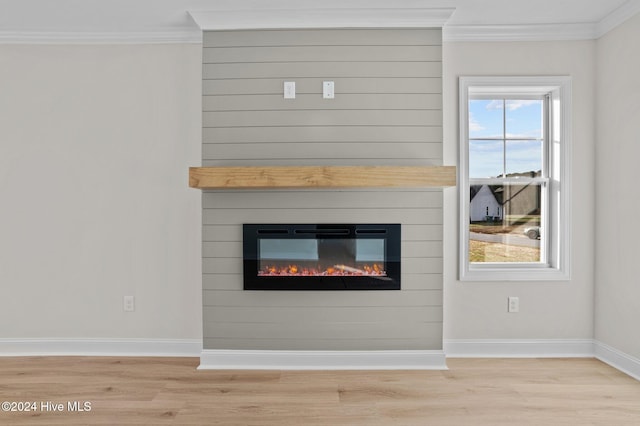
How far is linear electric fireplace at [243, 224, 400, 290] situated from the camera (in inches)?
118

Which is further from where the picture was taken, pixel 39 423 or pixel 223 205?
pixel 223 205

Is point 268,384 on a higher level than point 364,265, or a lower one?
lower

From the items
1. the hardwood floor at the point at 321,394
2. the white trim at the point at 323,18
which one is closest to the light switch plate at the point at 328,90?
the white trim at the point at 323,18

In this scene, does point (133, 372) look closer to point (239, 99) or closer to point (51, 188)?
point (51, 188)

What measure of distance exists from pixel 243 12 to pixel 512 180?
2463mm

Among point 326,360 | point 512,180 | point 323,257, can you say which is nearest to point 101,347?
point 326,360

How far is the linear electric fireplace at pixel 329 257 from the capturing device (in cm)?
301

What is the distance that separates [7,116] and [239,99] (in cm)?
190

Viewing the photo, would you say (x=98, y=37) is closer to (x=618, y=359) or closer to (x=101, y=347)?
(x=101, y=347)

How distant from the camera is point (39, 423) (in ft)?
7.20

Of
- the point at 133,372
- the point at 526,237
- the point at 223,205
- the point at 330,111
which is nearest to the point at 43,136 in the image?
the point at 223,205

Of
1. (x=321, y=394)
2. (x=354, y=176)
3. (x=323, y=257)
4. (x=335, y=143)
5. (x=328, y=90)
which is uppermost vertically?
(x=328, y=90)

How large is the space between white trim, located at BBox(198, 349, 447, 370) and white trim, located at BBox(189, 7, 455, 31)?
2.40m

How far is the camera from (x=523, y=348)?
3180 mm
